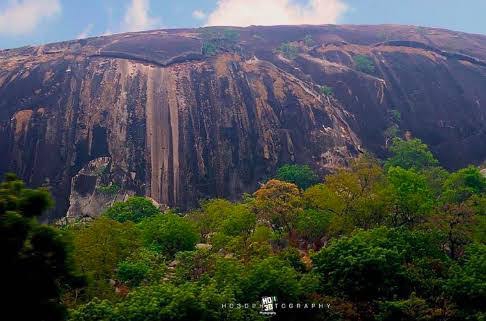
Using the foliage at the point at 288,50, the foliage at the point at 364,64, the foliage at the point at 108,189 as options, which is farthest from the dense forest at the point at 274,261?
the foliage at the point at 288,50

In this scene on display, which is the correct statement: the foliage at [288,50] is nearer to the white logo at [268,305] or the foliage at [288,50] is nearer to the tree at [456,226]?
the tree at [456,226]

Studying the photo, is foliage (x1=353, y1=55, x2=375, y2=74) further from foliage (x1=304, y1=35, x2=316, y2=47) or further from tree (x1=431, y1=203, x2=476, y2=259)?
tree (x1=431, y1=203, x2=476, y2=259)

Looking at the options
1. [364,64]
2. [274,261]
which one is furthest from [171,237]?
[364,64]

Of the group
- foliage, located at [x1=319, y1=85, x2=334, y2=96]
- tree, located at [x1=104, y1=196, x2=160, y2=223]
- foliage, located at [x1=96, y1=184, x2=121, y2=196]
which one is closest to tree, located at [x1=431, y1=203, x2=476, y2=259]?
tree, located at [x1=104, y1=196, x2=160, y2=223]

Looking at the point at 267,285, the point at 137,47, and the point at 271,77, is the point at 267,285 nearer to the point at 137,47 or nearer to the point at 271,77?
the point at 271,77

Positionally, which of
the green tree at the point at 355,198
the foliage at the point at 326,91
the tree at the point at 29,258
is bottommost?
the green tree at the point at 355,198

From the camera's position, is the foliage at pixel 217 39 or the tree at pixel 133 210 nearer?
the tree at pixel 133 210

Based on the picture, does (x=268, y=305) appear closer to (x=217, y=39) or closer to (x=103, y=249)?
(x=103, y=249)
